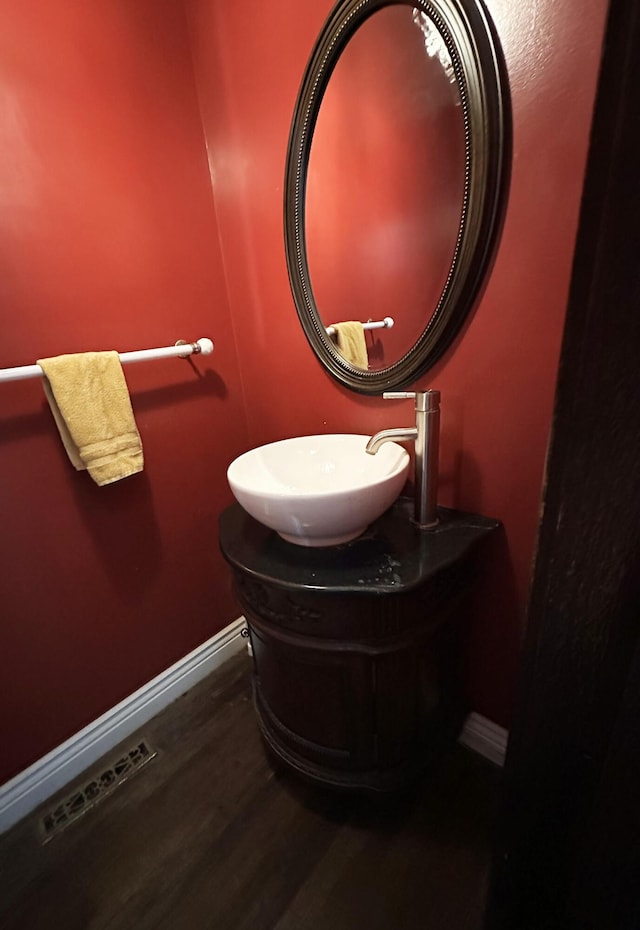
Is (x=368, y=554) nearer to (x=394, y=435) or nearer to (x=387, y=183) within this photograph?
(x=394, y=435)

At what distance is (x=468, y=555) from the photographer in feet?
2.96

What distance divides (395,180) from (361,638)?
1.01m

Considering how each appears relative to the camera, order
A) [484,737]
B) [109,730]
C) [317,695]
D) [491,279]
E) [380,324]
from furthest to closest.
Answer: [109,730], [484,737], [380,324], [317,695], [491,279]

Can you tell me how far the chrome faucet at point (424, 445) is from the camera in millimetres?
880

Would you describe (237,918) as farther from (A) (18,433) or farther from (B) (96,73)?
(B) (96,73)

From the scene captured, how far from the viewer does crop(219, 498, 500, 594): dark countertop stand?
2.62 ft

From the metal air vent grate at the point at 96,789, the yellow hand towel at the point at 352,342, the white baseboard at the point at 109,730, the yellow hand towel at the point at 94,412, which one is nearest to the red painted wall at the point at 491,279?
the yellow hand towel at the point at 352,342

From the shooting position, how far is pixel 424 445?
905mm

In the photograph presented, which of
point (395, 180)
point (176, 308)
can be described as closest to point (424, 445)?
point (395, 180)

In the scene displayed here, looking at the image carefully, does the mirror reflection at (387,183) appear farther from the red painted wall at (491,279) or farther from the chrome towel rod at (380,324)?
the red painted wall at (491,279)

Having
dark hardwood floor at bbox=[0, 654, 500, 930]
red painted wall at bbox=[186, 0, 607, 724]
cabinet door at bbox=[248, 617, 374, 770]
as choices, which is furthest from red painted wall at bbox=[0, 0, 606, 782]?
cabinet door at bbox=[248, 617, 374, 770]

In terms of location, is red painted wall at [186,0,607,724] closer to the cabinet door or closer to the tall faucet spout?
the tall faucet spout

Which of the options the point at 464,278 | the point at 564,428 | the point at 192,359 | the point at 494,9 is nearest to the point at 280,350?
the point at 192,359

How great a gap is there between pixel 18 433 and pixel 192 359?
0.52m
